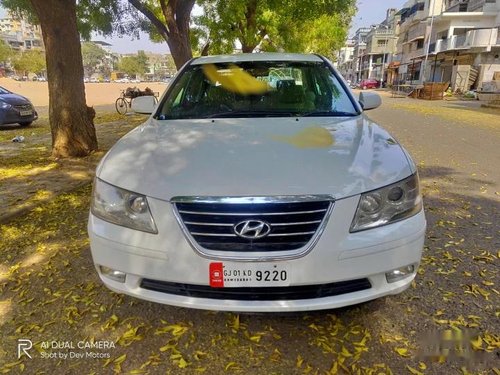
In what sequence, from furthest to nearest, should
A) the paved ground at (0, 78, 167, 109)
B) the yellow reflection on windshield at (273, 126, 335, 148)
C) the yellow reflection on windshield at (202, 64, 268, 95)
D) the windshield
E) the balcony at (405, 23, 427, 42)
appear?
the balcony at (405, 23, 427, 42), the paved ground at (0, 78, 167, 109), the yellow reflection on windshield at (202, 64, 268, 95), the windshield, the yellow reflection on windshield at (273, 126, 335, 148)

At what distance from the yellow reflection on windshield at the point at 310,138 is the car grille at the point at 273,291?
821 millimetres

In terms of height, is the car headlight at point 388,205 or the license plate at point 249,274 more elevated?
the car headlight at point 388,205

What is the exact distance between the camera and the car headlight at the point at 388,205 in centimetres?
199

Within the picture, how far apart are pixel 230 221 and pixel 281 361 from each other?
2.76 feet

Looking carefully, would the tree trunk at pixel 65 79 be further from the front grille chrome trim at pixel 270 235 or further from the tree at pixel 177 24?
the tree at pixel 177 24

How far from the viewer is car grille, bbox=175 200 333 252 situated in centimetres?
191

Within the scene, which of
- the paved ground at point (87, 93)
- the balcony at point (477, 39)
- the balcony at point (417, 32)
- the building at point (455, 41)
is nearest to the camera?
the paved ground at point (87, 93)

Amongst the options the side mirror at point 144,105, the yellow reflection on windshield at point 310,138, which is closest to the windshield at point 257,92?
the side mirror at point 144,105

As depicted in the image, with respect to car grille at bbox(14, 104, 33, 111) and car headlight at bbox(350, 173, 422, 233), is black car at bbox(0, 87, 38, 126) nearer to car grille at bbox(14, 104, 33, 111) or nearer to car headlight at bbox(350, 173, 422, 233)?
car grille at bbox(14, 104, 33, 111)

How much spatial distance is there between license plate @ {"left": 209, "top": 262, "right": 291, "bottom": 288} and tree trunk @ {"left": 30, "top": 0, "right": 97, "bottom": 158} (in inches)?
203

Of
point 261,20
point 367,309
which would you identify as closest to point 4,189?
point 367,309

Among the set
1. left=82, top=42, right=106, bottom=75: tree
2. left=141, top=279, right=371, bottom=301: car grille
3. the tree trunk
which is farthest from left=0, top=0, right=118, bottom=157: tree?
left=82, top=42, right=106, bottom=75: tree

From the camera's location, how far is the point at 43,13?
5715 millimetres

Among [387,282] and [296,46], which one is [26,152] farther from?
[296,46]
